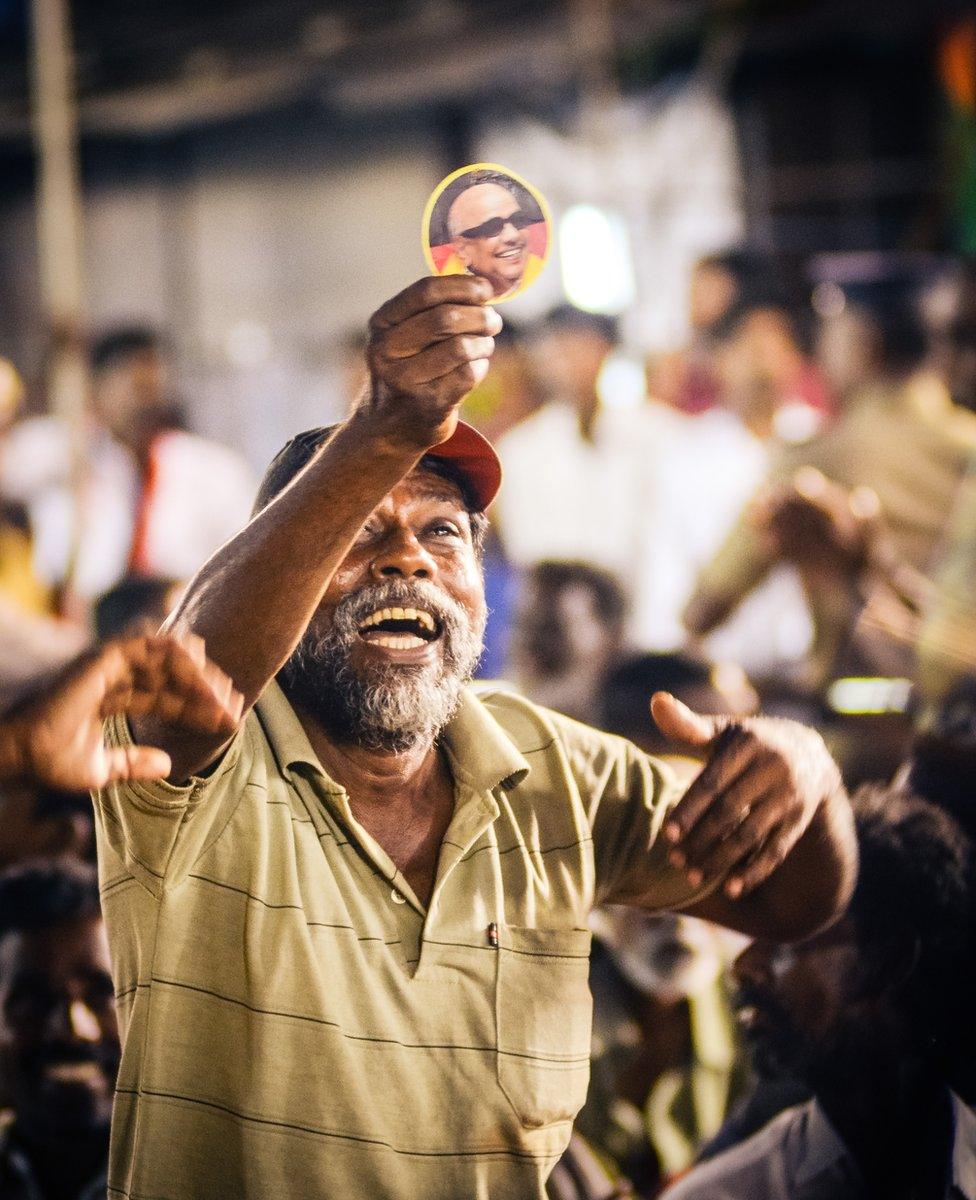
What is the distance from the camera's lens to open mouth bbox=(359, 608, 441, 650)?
Result: 1.62 m

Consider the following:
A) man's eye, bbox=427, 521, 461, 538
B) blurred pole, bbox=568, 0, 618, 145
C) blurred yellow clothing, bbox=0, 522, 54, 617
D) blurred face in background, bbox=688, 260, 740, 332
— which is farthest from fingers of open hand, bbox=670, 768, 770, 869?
blurred pole, bbox=568, 0, 618, 145

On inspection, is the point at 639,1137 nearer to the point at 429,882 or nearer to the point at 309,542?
the point at 429,882

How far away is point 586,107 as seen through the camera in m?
8.59

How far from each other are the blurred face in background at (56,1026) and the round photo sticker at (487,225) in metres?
1.07

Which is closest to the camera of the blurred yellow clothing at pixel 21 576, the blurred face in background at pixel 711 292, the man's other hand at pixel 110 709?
the man's other hand at pixel 110 709

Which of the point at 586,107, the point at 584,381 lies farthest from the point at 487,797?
the point at 586,107

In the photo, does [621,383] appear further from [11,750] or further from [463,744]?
[11,750]

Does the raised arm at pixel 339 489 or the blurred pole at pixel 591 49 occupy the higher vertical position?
the blurred pole at pixel 591 49

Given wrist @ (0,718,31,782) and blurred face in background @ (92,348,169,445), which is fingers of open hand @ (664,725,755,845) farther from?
blurred face in background @ (92,348,169,445)

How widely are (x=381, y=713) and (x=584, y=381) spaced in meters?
2.93

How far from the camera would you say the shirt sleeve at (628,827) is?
1.79 meters

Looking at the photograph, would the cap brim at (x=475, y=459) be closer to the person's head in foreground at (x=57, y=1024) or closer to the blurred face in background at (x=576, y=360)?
the person's head in foreground at (x=57, y=1024)

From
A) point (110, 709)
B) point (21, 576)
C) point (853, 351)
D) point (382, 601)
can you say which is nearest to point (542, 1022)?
point (382, 601)

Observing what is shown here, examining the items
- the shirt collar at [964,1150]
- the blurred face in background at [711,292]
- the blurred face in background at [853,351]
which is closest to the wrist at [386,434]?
the shirt collar at [964,1150]
